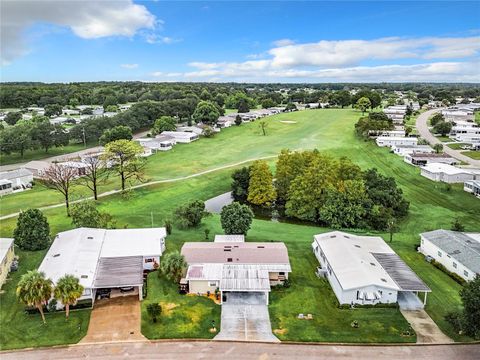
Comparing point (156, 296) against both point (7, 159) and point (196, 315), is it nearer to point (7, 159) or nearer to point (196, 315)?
point (196, 315)

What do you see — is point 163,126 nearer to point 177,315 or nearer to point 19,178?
point 19,178

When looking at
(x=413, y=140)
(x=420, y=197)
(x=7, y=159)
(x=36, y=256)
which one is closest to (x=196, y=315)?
(x=36, y=256)

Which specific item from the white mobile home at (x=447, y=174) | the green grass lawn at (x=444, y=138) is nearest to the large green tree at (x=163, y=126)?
the white mobile home at (x=447, y=174)

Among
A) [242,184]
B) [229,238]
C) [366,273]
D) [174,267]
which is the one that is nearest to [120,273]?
[174,267]

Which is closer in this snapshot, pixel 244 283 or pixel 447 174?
pixel 244 283

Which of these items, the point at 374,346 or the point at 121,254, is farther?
the point at 121,254

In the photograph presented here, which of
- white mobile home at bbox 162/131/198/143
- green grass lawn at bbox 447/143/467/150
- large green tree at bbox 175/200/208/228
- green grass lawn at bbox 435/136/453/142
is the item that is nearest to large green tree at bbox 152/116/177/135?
white mobile home at bbox 162/131/198/143

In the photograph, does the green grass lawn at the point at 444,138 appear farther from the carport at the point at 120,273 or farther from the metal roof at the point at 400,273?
the carport at the point at 120,273
